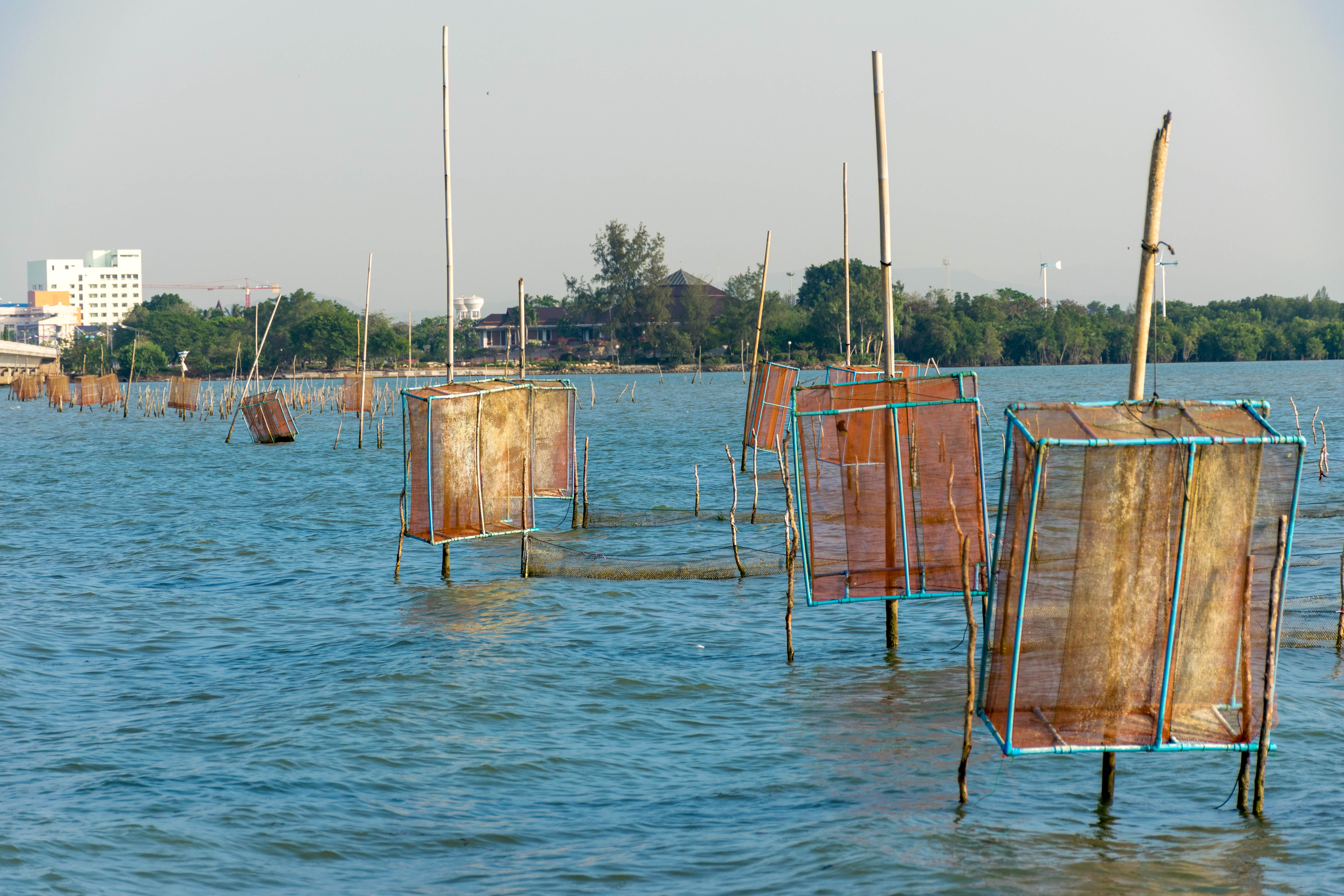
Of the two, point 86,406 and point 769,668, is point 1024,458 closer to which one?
point 769,668

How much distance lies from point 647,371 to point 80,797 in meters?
131

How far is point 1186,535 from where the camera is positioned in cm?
680

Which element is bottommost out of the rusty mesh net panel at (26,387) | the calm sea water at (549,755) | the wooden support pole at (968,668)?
the rusty mesh net panel at (26,387)

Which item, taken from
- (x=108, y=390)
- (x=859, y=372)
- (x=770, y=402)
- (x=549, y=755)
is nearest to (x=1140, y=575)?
(x=549, y=755)

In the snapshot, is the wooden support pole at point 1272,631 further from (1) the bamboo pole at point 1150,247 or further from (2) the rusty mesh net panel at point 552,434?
(2) the rusty mesh net panel at point 552,434

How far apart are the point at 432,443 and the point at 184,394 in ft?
182

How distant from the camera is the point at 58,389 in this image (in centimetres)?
8056

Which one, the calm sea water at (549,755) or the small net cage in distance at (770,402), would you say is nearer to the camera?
the calm sea water at (549,755)

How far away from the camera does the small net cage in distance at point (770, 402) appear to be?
23.3 meters

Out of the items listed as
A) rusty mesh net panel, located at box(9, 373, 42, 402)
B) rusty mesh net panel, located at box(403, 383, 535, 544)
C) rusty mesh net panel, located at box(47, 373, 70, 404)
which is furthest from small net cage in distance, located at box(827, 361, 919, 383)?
rusty mesh net panel, located at box(9, 373, 42, 402)

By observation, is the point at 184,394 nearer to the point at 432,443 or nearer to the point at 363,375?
the point at 363,375

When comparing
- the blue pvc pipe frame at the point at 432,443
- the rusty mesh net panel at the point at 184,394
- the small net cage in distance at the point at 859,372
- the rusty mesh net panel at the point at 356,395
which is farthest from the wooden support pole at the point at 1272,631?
the rusty mesh net panel at the point at 184,394

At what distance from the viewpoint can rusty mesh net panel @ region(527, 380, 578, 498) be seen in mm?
18219

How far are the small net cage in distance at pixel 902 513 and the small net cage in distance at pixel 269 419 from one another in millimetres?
38563
